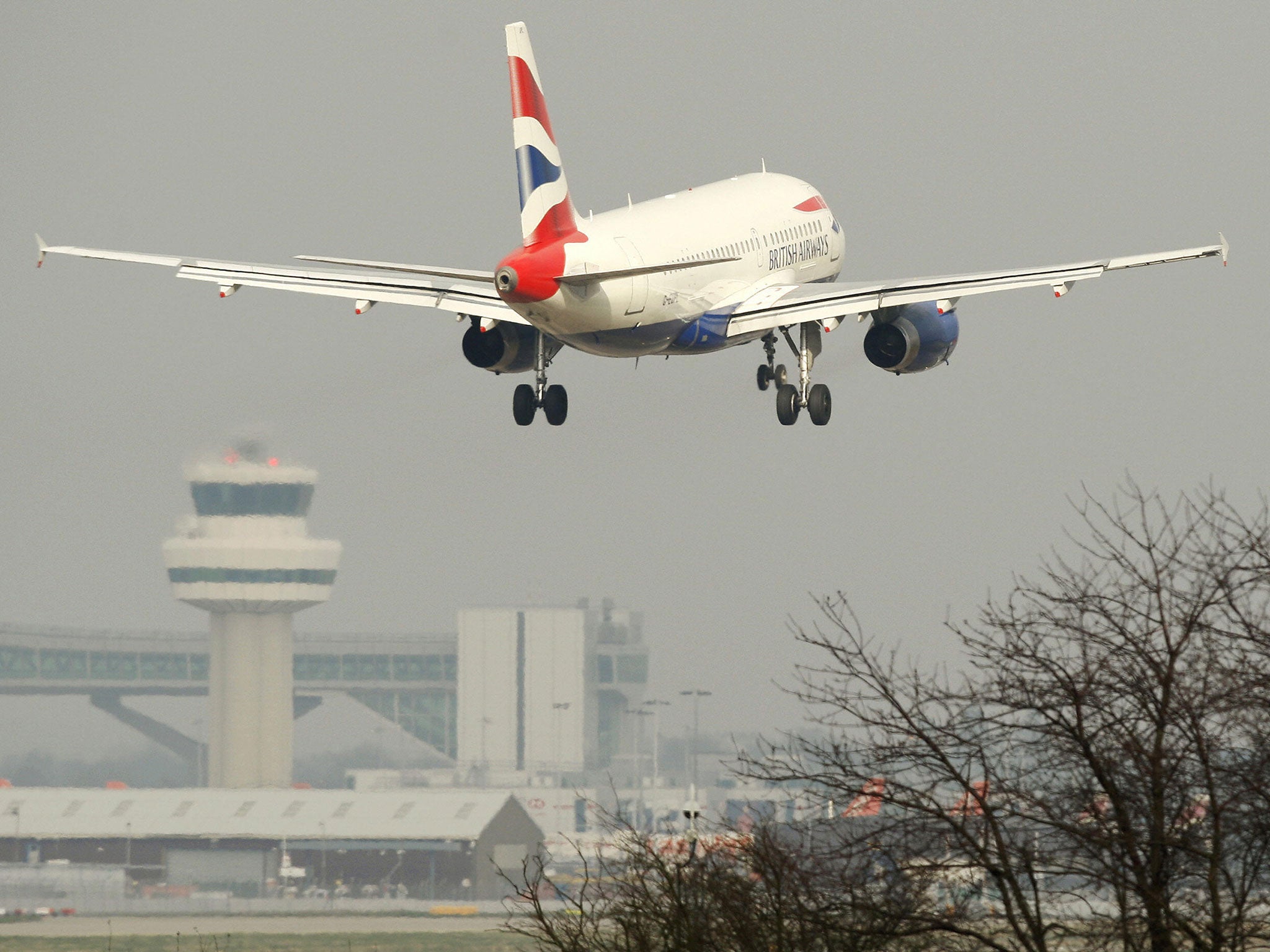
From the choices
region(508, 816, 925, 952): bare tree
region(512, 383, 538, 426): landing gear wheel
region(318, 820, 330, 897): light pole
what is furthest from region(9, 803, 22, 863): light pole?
region(508, 816, 925, 952): bare tree

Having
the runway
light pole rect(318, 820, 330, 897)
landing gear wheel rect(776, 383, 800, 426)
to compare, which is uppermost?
landing gear wheel rect(776, 383, 800, 426)

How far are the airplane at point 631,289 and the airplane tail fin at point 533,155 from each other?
0.11ft

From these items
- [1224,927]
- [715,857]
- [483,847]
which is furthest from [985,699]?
[483,847]

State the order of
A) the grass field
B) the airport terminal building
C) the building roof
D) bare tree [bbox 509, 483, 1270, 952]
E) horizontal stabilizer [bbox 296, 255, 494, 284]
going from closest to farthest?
bare tree [bbox 509, 483, 1270, 952] < horizontal stabilizer [bbox 296, 255, 494, 284] < the grass field < the airport terminal building < the building roof

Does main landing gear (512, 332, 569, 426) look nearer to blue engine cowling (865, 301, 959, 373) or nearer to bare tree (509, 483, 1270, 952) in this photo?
blue engine cowling (865, 301, 959, 373)

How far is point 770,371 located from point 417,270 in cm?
1318

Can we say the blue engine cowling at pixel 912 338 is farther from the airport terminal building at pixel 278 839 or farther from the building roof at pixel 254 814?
the building roof at pixel 254 814

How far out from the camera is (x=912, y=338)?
56.9 metres

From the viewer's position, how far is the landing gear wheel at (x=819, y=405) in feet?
183

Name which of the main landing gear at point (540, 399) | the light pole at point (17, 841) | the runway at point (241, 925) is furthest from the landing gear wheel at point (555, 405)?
the light pole at point (17, 841)

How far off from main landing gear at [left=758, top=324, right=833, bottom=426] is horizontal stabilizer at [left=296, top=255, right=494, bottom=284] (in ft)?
31.4

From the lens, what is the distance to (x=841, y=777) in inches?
963

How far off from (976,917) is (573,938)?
19.4 ft

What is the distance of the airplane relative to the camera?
4947 cm
